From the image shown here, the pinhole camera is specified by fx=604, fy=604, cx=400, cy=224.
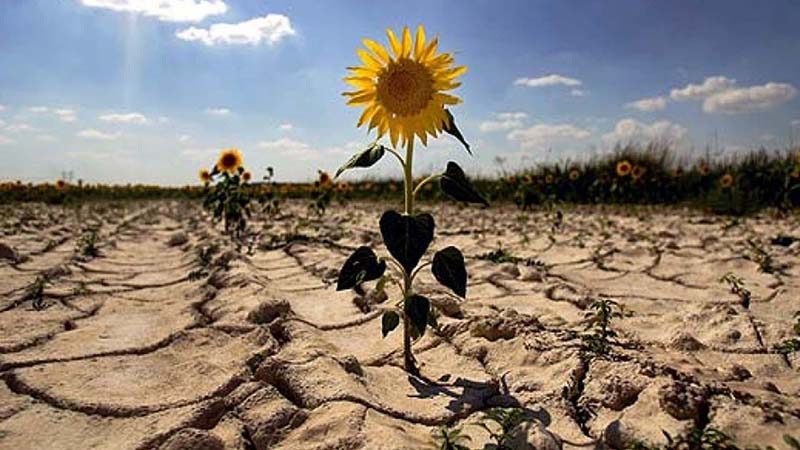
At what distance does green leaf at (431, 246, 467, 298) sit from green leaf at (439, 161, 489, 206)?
14 centimetres

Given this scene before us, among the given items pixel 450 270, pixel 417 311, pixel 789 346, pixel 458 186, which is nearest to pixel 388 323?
pixel 417 311

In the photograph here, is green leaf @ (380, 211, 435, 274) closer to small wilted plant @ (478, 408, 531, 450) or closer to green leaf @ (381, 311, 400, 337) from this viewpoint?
green leaf @ (381, 311, 400, 337)

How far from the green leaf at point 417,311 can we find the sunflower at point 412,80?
0.43m

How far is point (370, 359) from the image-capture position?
2.00m

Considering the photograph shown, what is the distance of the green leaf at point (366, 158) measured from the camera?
1605 mm

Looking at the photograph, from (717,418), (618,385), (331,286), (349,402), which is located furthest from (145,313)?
(717,418)

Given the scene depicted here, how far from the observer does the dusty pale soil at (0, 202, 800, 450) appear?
1.39 m

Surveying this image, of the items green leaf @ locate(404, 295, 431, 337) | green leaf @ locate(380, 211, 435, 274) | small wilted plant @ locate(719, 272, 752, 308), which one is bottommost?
small wilted plant @ locate(719, 272, 752, 308)

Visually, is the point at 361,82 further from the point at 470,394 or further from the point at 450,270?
the point at 470,394

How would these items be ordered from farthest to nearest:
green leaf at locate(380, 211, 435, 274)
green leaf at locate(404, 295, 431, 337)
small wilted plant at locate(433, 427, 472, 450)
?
1. green leaf at locate(404, 295, 431, 337)
2. green leaf at locate(380, 211, 435, 274)
3. small wilted plant at locate(433, 427, 472, 450)

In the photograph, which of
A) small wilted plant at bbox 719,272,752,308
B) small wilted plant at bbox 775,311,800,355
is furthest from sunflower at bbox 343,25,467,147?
small wilted plant at bbox 719,272,752,308

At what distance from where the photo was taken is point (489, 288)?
2.95 metres

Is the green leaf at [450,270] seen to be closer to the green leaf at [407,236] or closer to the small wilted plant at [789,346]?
the green leaf at [407,236]

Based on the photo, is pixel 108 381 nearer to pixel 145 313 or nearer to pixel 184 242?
pixel 145 313
